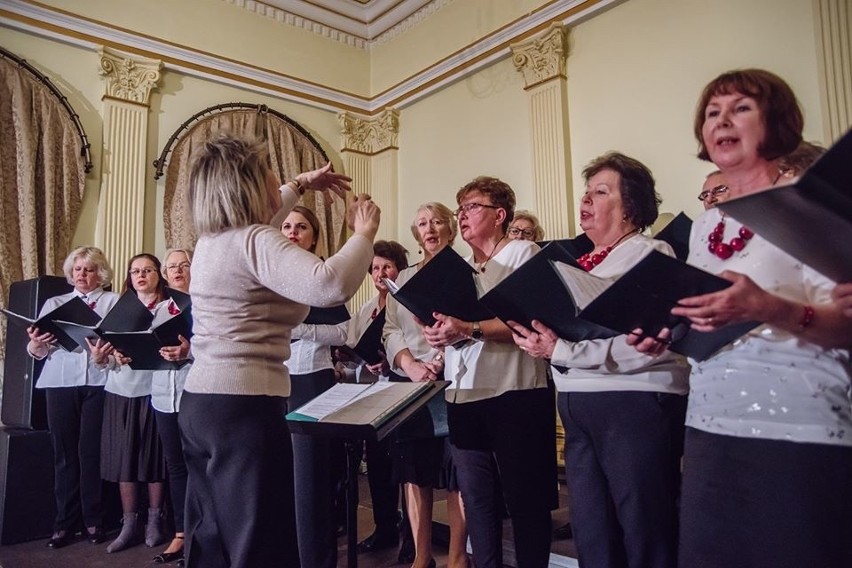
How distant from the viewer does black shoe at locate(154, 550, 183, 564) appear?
9.93 ft

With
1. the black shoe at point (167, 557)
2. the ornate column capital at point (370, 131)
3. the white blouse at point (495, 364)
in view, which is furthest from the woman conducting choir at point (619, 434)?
the ornate column capital at point (370, 131)

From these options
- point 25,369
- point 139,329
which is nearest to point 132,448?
point 139,329

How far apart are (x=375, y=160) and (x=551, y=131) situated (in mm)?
2448

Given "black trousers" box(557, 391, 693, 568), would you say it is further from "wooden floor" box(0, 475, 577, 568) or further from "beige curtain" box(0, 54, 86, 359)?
"beige curtain" box(0, 54, 86, 359)

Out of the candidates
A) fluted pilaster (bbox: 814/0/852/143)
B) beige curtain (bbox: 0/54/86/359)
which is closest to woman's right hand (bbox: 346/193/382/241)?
fluted pilaster (bbox: 814/0/852/143)

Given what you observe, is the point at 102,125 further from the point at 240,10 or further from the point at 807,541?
the point at 807,541

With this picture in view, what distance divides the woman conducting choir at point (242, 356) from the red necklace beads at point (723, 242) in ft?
2.51

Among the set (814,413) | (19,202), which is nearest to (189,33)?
(19,202)

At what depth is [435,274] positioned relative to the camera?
6.02ft

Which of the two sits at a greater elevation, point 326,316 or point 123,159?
point 123,159

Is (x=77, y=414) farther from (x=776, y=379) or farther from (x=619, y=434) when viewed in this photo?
(x=776, y=379)

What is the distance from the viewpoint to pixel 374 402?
173cm

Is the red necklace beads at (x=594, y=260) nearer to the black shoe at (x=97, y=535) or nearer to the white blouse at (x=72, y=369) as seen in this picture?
the white blouse at (x=72, y=369)

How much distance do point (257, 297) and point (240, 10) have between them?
5569 millimetres
